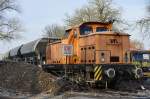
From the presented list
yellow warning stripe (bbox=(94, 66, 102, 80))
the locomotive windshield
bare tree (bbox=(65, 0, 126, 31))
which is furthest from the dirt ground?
bare tree (bbox=(65, 0, 126, 31))

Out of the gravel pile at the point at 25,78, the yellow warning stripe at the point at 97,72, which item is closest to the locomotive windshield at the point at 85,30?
the yellow warning stripe at the point at 97,72

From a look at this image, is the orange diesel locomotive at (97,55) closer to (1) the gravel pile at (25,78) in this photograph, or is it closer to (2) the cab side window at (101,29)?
(2) the cab side window at (101,29)

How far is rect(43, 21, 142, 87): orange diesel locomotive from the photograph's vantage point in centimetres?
2088

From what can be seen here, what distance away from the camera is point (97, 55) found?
69.5 ft

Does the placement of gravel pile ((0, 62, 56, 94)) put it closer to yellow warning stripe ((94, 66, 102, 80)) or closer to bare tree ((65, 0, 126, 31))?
yellow warning stripe ((94, 66, 102, 80))

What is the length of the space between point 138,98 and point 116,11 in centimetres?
4894

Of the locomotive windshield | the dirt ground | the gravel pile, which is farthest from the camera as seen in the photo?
the locomotive windshield

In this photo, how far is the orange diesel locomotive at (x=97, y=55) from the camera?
20875 millimetres

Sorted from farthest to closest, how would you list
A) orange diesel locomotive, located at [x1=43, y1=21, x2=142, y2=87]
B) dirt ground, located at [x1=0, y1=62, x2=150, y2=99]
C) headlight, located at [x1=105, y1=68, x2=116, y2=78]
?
1. orange diesel locomotive, located at [x1=43, y1=21, x2=142, y2=87]
2. headlight, located at [x1=105, y1=68, x2=116, y2=78]
3. dirt ground, located at [x1=0, y1=62, x2=150, y2=99]

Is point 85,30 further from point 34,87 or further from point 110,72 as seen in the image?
point 34,87

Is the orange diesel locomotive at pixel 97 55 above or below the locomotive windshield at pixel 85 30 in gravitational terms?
below

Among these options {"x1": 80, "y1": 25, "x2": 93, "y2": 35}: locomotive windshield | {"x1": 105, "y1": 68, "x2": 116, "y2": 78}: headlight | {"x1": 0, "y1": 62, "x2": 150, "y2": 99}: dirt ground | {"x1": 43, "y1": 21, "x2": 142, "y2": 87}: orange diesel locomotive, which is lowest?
{"x1": 0, "y1": 62, "x2": 150, "y2": 99}: dirt ground

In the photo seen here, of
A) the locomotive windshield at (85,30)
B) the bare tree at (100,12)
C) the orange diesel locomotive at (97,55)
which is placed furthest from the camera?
the bare tree at (100,12)

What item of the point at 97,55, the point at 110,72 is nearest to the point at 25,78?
the point at 97,55
